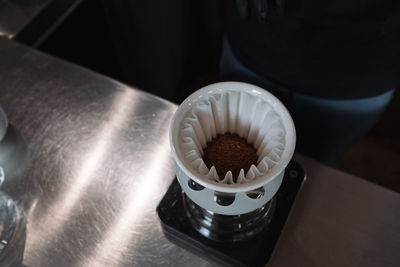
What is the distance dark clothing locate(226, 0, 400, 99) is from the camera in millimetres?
573

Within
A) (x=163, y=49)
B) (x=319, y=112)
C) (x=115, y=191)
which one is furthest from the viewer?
(x=163, y=49)

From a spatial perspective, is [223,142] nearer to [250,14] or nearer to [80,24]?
[250,14]

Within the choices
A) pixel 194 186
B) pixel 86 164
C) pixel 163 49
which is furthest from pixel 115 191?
pixel 163 49

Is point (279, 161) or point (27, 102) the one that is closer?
point (279, 161)

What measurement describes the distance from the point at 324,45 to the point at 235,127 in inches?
9.9

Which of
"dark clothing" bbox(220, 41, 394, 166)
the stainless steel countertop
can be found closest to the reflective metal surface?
the stainless steel countertop

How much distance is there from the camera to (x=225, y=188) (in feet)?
1.25

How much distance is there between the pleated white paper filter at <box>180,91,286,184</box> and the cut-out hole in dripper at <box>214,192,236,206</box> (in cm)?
2

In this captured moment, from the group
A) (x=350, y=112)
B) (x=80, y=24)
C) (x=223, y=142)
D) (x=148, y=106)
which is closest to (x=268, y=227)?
(x=223, y=142)

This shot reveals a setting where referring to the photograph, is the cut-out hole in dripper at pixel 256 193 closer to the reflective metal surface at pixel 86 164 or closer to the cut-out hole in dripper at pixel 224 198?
the cut-out hole in dripper at pixel 224 198

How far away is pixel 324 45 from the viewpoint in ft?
2.05

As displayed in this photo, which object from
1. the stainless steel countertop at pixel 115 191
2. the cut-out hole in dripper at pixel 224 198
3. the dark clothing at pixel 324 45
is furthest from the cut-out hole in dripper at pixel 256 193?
the dark clothing at pixel 324 45

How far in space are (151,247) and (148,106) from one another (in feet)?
0.74

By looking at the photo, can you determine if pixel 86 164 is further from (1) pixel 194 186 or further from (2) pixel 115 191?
(1) pixel 194 186
